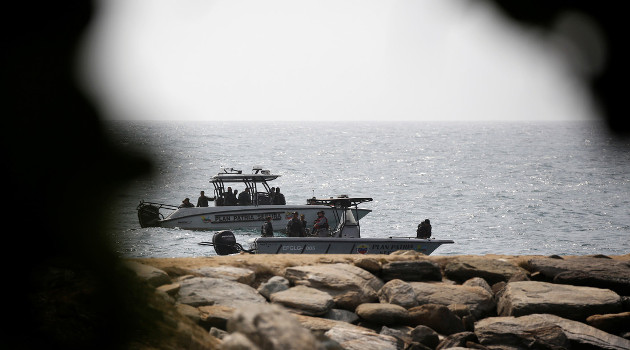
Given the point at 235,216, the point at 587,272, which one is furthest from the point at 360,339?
the point at 235,216

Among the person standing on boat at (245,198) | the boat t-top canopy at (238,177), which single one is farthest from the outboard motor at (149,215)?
the person standing on boat at (245,198)

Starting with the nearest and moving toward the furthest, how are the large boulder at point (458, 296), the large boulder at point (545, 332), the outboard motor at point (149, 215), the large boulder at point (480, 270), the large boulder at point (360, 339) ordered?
the large boulder at point (360, 339)
the large boulder at point (545, 332)
the large boulder at point (458, 296)
the large boulder at point (480, 270)
the outboard motor at point (149, 215)

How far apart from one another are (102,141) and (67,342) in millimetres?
2366

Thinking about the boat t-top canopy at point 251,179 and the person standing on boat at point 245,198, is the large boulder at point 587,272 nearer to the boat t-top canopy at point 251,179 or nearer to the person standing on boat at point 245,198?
the boat t-top canopy at point 251,179

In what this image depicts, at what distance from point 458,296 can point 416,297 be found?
626 millimetres

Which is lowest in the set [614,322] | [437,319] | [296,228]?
[296,228]

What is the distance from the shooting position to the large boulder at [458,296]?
923cm

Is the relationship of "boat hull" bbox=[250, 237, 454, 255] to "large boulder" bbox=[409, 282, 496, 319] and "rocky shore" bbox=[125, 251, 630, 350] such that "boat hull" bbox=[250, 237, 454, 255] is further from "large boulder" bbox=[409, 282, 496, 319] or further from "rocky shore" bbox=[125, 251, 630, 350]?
"large boulder" bbox=[409, 282, 496, 319]

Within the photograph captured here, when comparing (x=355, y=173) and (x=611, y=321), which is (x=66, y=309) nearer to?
(x=611, y=321)

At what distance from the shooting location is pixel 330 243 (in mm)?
23188

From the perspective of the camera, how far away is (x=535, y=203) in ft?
183

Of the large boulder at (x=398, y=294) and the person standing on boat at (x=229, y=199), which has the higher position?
the large boulder at (x=398, y=294)

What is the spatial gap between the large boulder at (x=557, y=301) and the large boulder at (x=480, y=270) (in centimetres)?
66

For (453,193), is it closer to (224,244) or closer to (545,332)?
(224,244)
